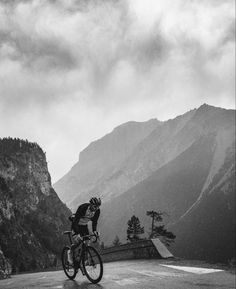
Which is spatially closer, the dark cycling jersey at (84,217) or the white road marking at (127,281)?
the dark cycling jersey at (84,217)

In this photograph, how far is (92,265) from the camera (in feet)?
32.5

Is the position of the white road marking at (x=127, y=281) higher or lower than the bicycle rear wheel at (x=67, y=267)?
lower

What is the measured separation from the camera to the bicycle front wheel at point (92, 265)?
9672 millimetres

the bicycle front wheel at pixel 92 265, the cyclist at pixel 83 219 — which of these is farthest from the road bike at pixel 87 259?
the cyclist at pixel 83 219

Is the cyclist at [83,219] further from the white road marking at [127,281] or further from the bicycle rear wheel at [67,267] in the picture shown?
the white road marking at [127,281]

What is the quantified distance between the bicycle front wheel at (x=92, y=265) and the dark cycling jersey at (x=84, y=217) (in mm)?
617

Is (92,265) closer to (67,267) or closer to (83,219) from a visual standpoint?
(83,219)

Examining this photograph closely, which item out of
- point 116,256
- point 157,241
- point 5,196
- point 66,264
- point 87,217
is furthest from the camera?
point 5,196

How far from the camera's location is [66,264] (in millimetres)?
11391

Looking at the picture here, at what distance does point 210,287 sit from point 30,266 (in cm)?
18074

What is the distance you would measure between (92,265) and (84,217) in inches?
49.6

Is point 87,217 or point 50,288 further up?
point 87,217

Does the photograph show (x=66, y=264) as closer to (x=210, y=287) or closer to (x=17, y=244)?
(x=210, y=287)

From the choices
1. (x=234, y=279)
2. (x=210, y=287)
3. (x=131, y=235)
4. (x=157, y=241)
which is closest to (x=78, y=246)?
(x=210, y=287)
